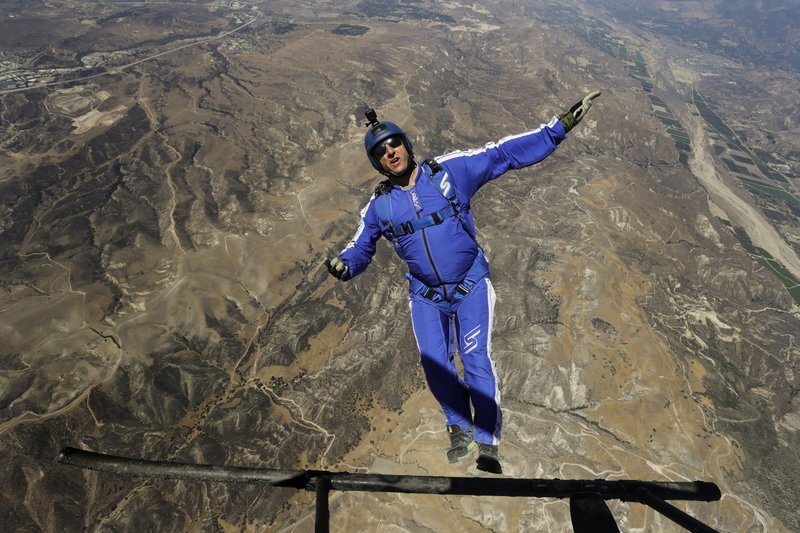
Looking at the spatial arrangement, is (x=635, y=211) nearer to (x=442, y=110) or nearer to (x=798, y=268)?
(x=798, y=268)

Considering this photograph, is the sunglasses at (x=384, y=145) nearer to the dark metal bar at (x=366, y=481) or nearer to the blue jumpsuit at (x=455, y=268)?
the blue jumpsuit at (x=455, y=268)

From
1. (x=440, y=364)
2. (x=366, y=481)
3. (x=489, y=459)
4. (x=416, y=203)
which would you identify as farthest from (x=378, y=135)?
(x=489, y=459)

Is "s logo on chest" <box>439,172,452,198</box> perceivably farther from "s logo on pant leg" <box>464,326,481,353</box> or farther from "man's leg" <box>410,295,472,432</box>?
"s logo on pant leg" <box>464,326,481,353</box>

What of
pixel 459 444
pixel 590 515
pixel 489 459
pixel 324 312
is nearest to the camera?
pixel 590 515

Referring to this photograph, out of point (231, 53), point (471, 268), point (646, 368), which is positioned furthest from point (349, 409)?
point (231, 53)

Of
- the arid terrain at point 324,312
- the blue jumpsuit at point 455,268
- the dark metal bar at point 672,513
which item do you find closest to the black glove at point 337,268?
the blue jumpsuit at point 455,268

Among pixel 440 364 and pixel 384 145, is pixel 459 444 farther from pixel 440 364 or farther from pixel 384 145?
pixel 384 145
